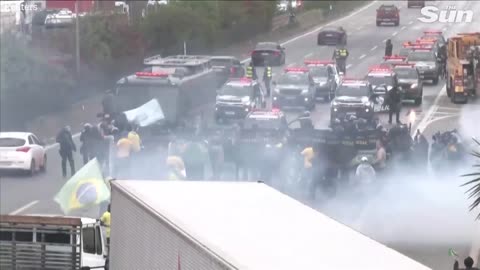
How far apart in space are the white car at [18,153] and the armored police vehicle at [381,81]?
12.5 metres

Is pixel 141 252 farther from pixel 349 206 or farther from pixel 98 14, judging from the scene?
pixel 98 14

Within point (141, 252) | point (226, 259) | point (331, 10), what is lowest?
point (331, 10)

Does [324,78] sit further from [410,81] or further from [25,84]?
[25,84]

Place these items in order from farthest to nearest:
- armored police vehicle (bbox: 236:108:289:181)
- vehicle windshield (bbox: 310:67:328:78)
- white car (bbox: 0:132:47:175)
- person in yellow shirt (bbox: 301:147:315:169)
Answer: vehicle windshield (bbox: 310:67:328:78), white car (bbox: 0:132:47:175), armored police vehicle (bbox: 236:108:289:181), person in yellow shirt (bbox: 301:147:315:169)

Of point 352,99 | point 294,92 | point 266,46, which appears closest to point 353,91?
point 352,99

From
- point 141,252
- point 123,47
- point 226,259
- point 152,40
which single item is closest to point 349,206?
point 141,252

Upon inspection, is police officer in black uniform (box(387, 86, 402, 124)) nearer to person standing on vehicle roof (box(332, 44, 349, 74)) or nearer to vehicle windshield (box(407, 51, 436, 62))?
vehicle windshield (box(407, 51, 436, 62))

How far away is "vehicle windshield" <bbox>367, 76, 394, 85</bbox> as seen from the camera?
42312 millimetres

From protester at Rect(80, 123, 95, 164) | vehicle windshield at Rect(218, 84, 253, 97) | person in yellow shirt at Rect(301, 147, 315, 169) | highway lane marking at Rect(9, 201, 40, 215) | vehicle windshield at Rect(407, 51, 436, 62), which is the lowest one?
vehicle windshield at Rect(407, 51, 436, 62)

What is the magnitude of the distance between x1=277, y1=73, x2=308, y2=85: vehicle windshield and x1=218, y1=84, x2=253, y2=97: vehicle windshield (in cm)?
255

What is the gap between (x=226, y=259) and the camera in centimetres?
994

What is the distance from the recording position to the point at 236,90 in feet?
135

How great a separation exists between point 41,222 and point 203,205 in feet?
14.0

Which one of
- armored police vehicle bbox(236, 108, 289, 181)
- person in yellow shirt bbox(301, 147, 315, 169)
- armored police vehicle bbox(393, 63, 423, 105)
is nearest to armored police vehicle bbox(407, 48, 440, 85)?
armored police vehicle bbox(393, 63, 423, 105)
